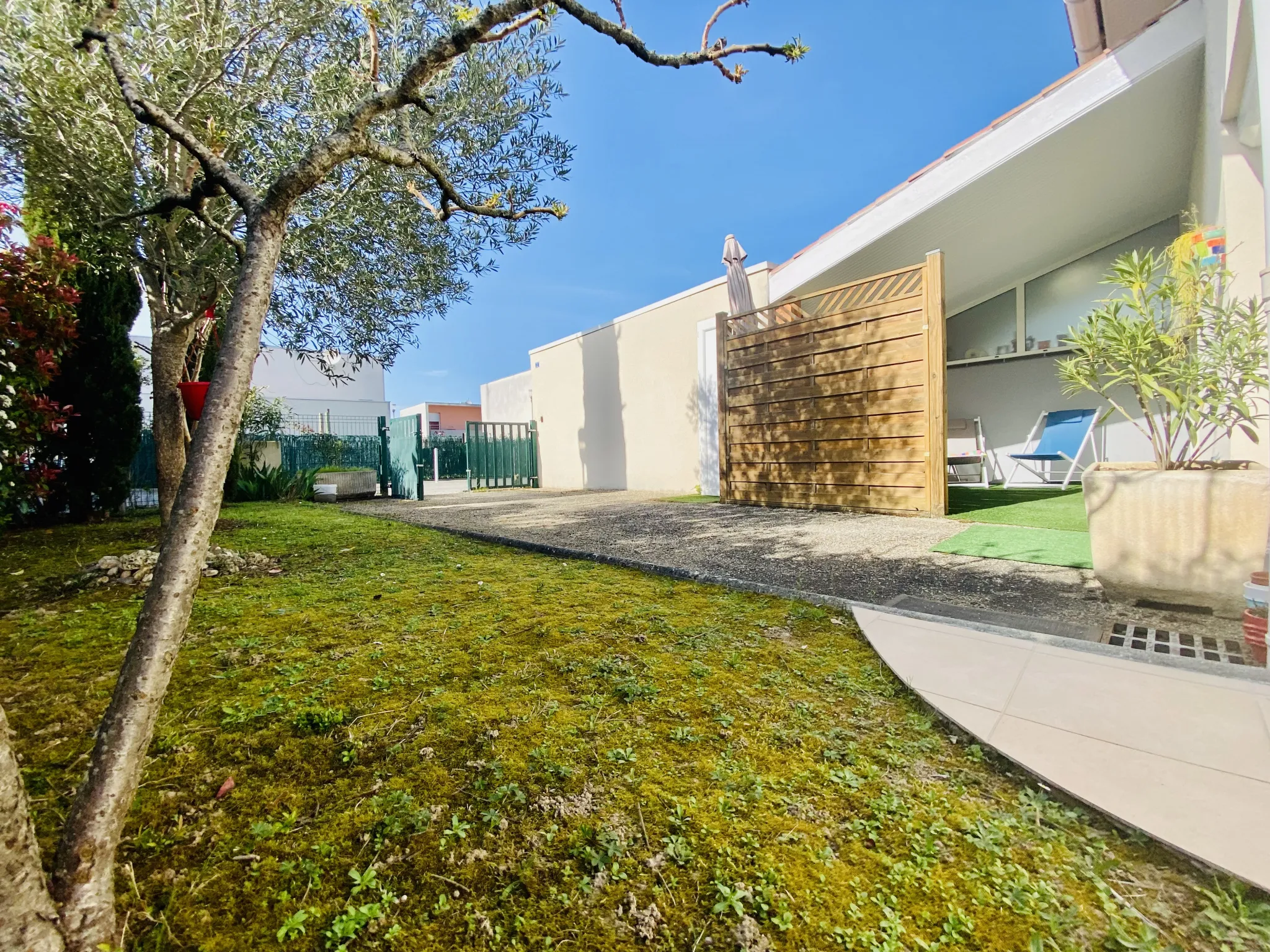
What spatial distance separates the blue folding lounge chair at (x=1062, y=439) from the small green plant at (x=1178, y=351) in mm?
4834

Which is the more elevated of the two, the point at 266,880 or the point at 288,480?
the point at 288,480

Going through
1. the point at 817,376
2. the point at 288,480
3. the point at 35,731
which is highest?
the point at 817,376

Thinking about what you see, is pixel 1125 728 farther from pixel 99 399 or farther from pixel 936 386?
pixel 99 399

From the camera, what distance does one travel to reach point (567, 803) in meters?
1.25

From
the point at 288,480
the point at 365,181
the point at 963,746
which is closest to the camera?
the point at 963,746

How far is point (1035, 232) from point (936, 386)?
3672mm

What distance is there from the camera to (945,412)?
213 inches

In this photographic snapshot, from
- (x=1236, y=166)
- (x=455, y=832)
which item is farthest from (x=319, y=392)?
(x=1236, y=166)

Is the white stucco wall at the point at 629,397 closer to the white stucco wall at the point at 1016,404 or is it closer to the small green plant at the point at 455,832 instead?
the white stucco wall at the point at 1016,404

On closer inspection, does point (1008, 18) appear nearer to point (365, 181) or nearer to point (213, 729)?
point (365, 181)

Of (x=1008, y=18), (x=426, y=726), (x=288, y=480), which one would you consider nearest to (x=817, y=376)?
(x=1008, y=18)

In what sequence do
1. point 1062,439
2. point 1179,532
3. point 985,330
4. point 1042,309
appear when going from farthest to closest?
1. point 985,330
2. point 1042,309
3. point 1062,439
4. point 1179,532

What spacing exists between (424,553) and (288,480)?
7.07 m

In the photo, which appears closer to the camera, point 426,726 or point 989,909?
point 989,909
